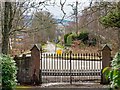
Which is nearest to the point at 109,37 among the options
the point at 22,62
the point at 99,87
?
the point at 99,87

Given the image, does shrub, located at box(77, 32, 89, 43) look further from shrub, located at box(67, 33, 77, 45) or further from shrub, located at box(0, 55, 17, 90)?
shrub, located at box(0, 55, 17, 90)

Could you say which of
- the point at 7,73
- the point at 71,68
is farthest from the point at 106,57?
the point at 7,73

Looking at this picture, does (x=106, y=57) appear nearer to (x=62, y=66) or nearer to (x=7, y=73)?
(x=62, y=66)

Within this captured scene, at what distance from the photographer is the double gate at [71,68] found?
3.78 metres

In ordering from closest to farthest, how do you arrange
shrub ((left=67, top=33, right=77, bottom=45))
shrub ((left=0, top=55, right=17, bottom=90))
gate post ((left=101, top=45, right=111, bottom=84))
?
shrub ((left=0, top=55, right=17, bottom=90)) → shrub ((left=67, top=33, right=77, bottom=45)) → gate post ((left=101, top=45, right=111, bottom=84))

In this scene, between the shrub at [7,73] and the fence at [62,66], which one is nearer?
the shrub at [7,73]

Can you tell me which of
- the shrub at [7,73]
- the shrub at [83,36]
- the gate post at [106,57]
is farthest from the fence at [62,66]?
the shrub at [7,73]

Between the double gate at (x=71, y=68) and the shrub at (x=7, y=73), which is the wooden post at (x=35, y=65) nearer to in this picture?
the double gate at (x=71, y=68)

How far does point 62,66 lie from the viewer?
12.6 ft

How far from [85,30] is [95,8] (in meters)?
0.29

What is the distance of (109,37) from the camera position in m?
3.48

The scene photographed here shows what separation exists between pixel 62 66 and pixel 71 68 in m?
0.12

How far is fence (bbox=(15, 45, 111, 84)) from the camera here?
3730 mm

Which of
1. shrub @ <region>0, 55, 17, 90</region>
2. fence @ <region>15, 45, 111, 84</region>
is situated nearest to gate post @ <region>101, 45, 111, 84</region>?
fence @ <region>15, 45, 111, 84</region>
